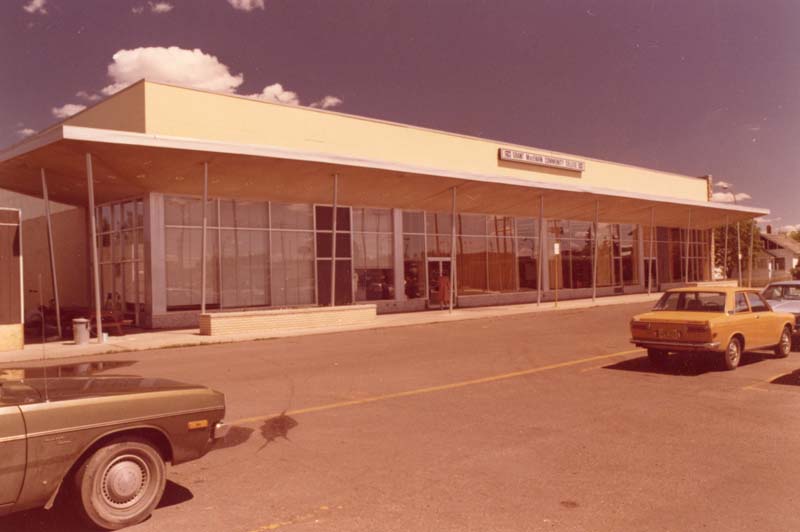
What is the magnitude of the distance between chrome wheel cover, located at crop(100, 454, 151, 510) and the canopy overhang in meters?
13.1

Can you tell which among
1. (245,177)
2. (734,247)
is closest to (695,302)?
(245,177)

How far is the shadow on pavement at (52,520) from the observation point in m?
4.55

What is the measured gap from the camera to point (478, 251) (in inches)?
1300

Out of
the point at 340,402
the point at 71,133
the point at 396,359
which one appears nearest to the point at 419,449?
the point at 340,402

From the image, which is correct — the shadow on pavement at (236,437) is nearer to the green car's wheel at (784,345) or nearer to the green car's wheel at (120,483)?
the green car's wheel at (120,483)

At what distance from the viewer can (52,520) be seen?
4.70 metres

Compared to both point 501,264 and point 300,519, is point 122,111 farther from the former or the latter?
point 300,519

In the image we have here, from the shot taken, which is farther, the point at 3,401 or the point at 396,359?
the point at 396,359

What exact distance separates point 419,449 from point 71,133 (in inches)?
518

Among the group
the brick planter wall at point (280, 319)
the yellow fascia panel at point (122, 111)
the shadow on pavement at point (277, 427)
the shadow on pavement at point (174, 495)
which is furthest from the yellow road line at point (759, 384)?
the yellow fascia panel at point (122, 111)

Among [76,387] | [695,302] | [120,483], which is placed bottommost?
[120,483]

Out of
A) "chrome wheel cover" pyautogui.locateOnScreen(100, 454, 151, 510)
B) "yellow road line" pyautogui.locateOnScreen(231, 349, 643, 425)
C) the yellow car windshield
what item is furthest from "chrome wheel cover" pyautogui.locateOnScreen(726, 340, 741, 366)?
"chrome wheel cover" pyautogui.locateOnScreen(100, 454, 151, 510)

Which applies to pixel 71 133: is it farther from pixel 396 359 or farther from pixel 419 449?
pixel 419 449

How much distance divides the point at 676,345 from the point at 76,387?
9513mm
